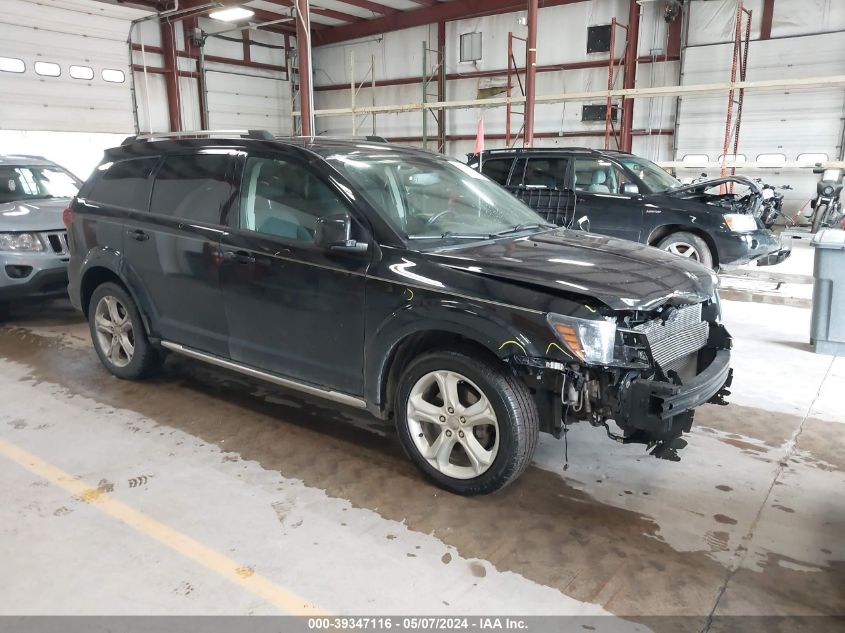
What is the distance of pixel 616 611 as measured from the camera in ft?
7.70

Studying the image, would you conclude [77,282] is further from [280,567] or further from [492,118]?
[492,118]

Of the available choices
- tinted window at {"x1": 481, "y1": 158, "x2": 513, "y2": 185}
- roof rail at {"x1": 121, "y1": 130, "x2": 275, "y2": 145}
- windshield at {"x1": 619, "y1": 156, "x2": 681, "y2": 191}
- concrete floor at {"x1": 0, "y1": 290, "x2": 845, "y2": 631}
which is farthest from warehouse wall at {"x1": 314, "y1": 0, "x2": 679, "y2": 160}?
roof rail at {"x1": 121, "y1": 130, "x2": 275, "y2": 145}

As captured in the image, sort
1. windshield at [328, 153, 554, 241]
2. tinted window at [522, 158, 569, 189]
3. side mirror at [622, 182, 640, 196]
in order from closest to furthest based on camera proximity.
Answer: windshield at [328, 153, 554, 241] → side mirror at [622, 182, 640, 196] → tinted window at [522, 158, 569, 189]

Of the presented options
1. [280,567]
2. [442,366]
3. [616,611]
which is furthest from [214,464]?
[616,611]

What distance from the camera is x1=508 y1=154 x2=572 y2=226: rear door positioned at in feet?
28.5

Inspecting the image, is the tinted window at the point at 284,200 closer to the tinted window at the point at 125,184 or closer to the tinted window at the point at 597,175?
the tinted window at the point at 125,184

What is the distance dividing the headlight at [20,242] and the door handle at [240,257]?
11.4 feet

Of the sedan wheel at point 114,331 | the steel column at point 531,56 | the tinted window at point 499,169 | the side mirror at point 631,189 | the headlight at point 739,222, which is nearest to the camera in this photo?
the sedan wheel at point 114,331

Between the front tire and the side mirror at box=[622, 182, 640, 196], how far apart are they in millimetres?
6183

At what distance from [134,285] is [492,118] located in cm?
1637

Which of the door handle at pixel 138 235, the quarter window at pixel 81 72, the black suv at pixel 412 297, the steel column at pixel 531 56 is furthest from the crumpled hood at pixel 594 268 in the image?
the quarter window at pixel 81 72

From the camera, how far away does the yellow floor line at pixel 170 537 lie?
7.88ft

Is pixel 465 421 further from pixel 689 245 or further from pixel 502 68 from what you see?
pixel 502 68

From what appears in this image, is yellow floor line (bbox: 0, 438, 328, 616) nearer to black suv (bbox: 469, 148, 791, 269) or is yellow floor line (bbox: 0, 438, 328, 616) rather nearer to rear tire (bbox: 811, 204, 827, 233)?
black suv (bbox: 469, 148, 791, 269)
